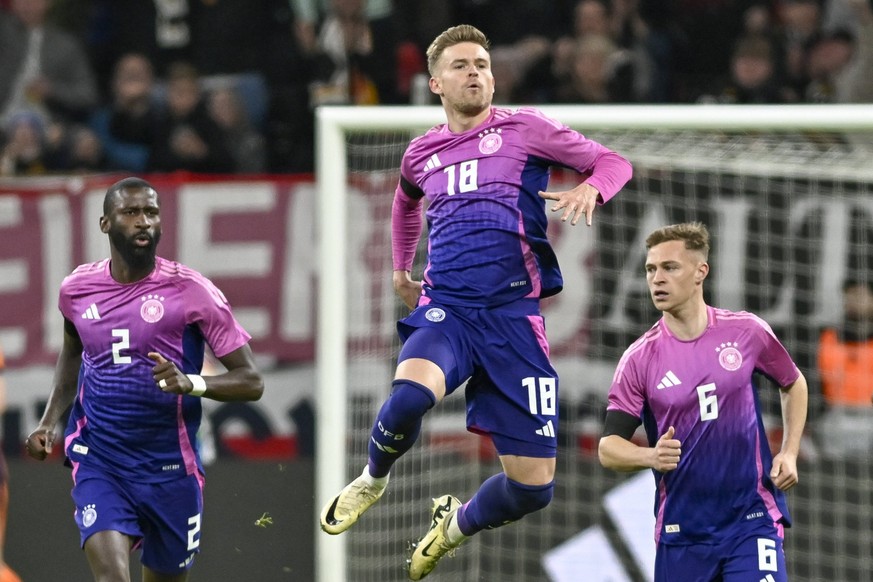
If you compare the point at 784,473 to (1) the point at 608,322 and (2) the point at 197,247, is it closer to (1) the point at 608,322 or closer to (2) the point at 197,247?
(1) the point at 608,322

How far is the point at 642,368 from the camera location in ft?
21.3

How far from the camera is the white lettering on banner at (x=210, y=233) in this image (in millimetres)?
9398

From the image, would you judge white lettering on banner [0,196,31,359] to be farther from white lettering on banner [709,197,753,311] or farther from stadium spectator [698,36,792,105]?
stadium spectator [698,36,792,105]

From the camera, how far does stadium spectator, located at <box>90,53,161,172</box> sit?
10.8 m

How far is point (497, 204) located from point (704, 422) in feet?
4.08

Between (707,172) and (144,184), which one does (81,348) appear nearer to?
(144,184)

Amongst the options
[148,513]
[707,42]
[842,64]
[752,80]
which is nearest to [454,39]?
[148,513]

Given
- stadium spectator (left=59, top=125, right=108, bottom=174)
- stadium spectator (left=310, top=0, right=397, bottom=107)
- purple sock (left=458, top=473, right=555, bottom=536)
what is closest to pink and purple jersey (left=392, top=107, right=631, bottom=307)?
purple sock (left=458, top=473, right=555, bottom=536)

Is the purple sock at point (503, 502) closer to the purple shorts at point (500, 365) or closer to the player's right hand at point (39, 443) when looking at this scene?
the purple shorts at point (500, 365)

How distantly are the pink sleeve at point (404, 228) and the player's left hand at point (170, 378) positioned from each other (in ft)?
3.98

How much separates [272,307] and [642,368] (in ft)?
11.3

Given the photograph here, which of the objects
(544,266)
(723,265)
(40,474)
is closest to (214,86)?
(40,474)

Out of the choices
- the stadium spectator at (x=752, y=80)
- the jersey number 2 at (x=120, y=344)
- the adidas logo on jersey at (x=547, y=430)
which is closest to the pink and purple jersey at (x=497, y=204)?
the adidas logo on jersey at (x=547, y=430)

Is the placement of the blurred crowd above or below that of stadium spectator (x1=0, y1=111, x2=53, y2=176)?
above
